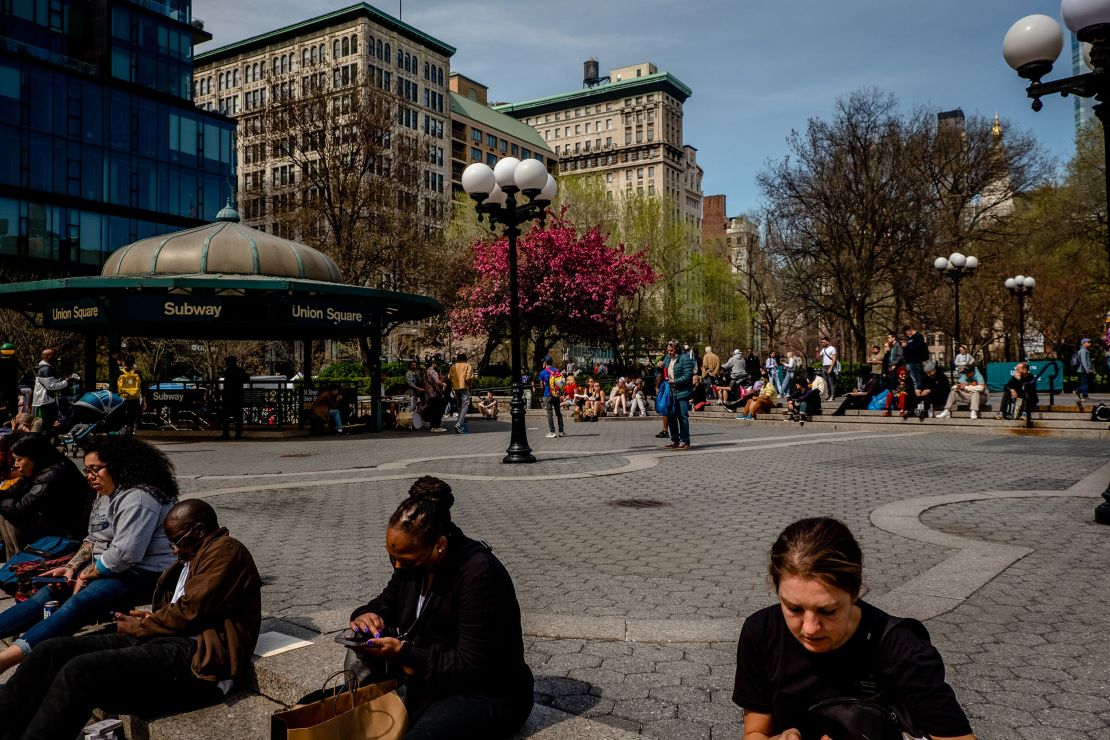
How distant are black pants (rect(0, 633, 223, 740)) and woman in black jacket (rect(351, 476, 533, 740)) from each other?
1007 mm

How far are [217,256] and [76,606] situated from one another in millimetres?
17033

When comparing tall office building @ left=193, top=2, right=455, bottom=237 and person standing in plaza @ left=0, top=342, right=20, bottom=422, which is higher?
tall office building @ left=193, top=2, right=455, bottom=237

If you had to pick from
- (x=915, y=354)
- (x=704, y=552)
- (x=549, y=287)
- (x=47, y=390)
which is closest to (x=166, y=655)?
(x=704, y=552)

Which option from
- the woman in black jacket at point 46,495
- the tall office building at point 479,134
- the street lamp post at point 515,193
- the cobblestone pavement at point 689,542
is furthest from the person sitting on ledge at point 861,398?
the tall office building at point 479,134

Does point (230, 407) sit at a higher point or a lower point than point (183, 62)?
lower

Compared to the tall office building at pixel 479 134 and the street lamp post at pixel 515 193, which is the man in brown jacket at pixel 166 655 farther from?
the tall office building at pixel 479 134

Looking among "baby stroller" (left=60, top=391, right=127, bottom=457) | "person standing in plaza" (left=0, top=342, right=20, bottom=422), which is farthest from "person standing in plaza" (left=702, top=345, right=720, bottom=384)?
"person standing in plaza" (left=0, top=342, right=20, bottom=422)

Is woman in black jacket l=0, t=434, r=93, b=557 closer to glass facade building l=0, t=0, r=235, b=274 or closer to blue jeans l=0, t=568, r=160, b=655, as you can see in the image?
blue jeans l=0, t=568, r=160, b=655

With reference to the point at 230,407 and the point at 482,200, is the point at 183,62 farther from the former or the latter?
the point at 482,200

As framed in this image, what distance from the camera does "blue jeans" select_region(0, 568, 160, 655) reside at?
418cm

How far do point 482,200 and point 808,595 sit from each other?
12.2 m

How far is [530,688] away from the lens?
10.4 feet

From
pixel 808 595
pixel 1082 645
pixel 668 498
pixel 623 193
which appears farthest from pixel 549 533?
pixel 623 193

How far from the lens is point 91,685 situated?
10.9 ft
